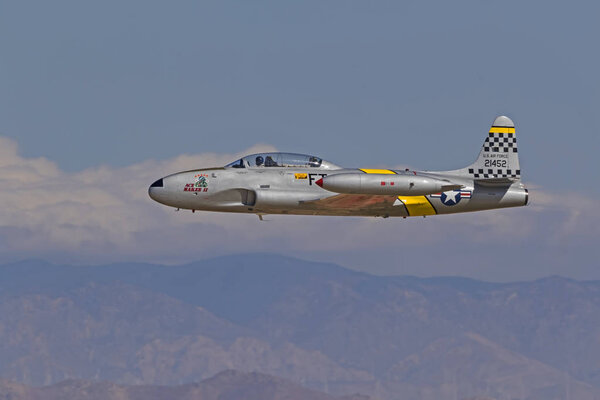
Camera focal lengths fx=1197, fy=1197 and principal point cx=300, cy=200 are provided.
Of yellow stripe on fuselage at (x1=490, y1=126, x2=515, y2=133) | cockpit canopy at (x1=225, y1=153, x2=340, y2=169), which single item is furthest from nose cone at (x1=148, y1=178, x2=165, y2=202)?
yellow stripe on fuselage at (x1=490, y1=126, x2=515, y2=133)

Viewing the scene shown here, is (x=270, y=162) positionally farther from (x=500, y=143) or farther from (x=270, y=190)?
(x=500, y=143)

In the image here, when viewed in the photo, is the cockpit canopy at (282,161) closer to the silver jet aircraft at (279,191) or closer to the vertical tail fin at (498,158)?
the silver jet aircraft at (279,191)

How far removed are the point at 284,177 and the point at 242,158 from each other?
9.21 feet

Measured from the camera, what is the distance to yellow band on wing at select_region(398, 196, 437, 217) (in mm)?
67562

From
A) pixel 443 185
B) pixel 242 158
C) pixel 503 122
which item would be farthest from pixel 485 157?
pixel 242 158

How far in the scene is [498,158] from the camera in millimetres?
A: 72250

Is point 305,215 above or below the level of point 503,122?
below

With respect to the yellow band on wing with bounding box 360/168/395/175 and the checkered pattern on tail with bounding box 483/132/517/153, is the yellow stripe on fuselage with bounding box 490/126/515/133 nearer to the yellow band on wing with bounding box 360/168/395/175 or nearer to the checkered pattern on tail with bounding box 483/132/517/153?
the checkered pattern on tail with bounding box 483/132/517/153

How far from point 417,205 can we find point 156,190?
14.8 m

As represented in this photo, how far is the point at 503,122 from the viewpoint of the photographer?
242 feet

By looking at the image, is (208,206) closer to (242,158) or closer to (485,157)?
(242,158)

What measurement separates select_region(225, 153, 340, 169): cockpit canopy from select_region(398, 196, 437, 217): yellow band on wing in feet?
14.7

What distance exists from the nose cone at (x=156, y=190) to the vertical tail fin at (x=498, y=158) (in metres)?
18.4

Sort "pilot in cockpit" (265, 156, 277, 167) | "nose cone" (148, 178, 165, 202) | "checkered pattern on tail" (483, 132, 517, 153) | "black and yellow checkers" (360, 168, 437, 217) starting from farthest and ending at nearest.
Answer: "checkered pattern on tail" (483, 132, 517, 153) < "black and yellow checkers" (360, 168, 437, 217) < "pilot in cockpit" (265, 156, 277, 167) < "nose cone" (148, 178, 165, 202)
